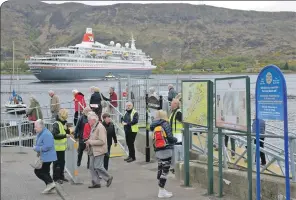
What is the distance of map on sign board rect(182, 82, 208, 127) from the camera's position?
7.15m

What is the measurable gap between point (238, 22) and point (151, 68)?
2693 inches

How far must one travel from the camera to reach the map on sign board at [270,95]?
16.6 feet

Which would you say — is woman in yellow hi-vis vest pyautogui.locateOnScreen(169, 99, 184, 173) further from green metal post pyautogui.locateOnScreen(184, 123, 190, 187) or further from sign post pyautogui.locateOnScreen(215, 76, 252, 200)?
sign post pyautogui.locateOnScreen(215, 76, 252, 200)

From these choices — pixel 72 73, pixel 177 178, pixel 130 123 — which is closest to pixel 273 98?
pixel 177 178

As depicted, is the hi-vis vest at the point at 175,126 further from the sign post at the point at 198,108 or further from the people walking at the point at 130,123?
the people walking at the point at 130,123

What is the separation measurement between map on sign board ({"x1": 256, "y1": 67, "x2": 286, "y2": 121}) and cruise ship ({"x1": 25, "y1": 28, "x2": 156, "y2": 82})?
93.6 meters

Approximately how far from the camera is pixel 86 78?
10200 centimetres

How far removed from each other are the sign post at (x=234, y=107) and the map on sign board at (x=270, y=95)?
0.58 metres

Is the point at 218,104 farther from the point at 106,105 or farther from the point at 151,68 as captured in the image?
the point at 151,68

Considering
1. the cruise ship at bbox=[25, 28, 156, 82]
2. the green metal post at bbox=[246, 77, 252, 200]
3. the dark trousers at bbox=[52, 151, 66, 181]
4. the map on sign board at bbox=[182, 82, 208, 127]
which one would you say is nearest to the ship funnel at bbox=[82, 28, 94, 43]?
the cruise ship at bbox=[25, 28, 156, 82]

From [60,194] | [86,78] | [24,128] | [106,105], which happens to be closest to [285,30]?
[106,105]

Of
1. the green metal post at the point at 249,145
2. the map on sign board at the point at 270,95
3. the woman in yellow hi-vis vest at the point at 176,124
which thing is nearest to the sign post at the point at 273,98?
the map on sign board at the point at 270,95

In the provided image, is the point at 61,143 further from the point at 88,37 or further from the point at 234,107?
the point at 88,37

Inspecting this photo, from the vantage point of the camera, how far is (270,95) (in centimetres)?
522
